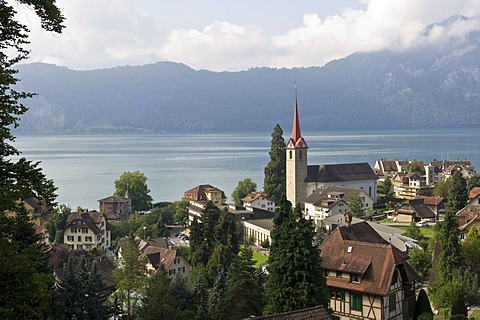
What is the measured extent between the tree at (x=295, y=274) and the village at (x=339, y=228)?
6.68ft

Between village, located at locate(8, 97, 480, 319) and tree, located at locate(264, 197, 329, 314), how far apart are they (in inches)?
80.1

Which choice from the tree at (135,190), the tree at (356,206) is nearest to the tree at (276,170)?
the tree at (356,206)

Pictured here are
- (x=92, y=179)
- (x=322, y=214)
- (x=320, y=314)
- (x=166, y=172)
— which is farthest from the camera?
(x=166, y=172)

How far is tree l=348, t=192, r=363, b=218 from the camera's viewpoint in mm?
51312

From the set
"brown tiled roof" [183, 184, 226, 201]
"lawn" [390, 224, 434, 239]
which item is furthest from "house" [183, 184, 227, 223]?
"lawn" [390, 224, 434, 239]

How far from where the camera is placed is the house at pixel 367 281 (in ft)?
71.0

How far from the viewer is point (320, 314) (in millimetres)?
14578

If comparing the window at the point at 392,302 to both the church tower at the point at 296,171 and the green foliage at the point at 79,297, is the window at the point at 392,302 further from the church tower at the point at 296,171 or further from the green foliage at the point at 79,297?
the church tower at the point at 296,171

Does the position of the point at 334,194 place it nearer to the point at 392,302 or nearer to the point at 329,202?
the point at 329,202

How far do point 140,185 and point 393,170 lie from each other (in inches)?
1539

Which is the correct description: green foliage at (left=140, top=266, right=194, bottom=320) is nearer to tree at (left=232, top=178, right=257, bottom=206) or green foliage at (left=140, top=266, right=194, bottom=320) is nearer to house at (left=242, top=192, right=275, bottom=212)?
house at (left=242, top=192, right=275, bottom=212)

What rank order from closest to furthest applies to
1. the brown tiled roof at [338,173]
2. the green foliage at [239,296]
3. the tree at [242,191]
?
the green foliage at [239,296], the brown tiled roof at [338,173], the tree at [242,191]

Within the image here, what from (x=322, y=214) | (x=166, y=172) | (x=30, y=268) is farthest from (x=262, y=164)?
(x=30, y=268)

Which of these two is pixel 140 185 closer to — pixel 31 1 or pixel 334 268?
pixel 334 268
